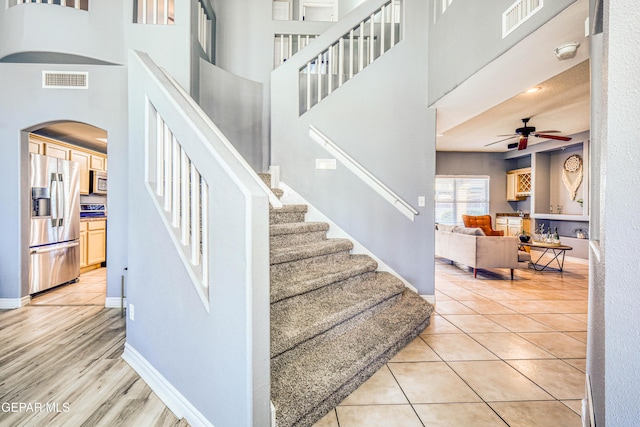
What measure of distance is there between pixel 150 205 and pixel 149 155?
1.17 ft

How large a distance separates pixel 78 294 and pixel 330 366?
3.98m

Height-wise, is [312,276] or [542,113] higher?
[542,113]

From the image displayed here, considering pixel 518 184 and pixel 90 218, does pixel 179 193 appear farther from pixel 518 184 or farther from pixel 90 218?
pixel 518 184

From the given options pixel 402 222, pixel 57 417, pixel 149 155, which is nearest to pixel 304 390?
pixel 57 417

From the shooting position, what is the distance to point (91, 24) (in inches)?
126

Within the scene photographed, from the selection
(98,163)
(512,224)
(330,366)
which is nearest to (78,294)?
(98,163)

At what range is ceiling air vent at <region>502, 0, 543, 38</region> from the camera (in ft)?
6.88

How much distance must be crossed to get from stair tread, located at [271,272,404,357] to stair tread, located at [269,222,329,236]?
0.65 meters

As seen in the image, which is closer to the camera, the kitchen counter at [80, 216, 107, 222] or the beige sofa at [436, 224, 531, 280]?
the beige sofa at [436, 224, 531, 280]

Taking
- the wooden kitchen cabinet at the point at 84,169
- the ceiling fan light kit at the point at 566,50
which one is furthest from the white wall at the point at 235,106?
the ceiling fan light kit at the point at 566,50

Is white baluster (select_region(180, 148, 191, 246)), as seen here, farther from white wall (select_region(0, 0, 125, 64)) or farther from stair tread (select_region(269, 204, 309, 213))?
white wall (select_region(0, 0, 125, 64))

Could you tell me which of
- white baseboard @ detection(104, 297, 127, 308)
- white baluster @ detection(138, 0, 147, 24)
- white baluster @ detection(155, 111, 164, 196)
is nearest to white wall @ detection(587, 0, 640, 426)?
white baluster @ detection(155, 111, 164, 196)

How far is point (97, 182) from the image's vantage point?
5891mm

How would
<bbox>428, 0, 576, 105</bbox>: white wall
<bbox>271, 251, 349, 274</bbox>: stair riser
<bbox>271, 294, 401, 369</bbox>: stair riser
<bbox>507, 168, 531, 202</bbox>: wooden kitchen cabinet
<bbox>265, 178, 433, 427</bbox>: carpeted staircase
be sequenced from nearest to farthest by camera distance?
<bbox>265, 178, 433, 427</bbox>: carpeted staircase → <bbox>271, 294, 401, 369</bbox>: stair riser → <bbox>428, 0, 576, 105</bbox>: white wall → <bbox>271, 251, 349, 274</bbox>: stair riser → <bbox>507, 168, 531, 202</bbox>: wooden kitchen cabinet
